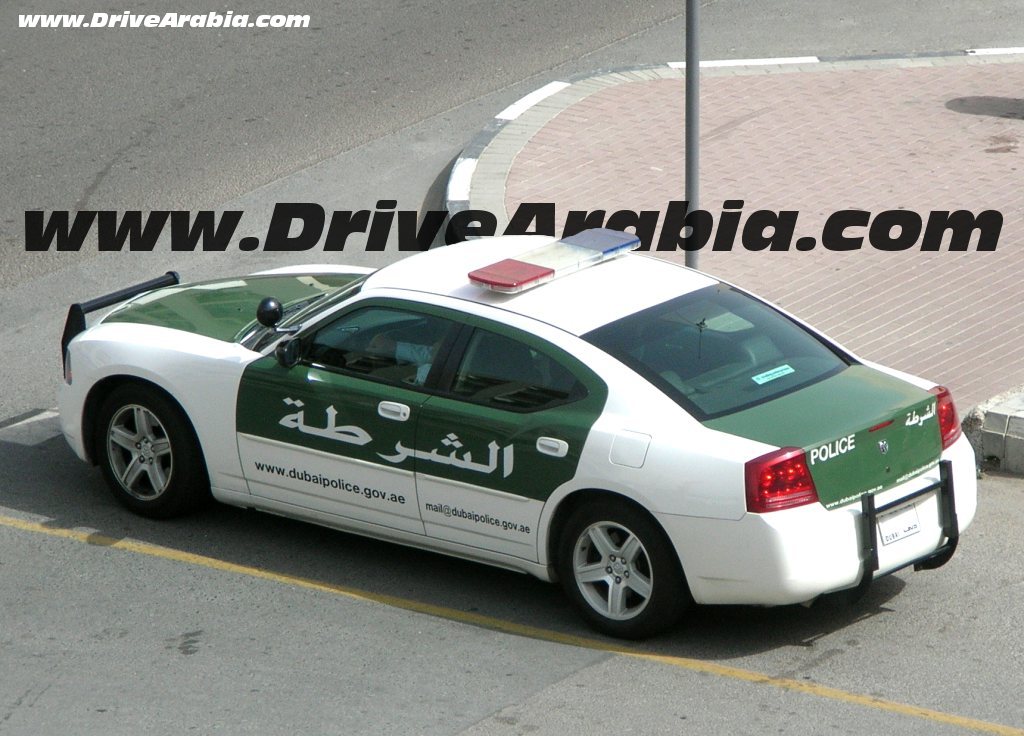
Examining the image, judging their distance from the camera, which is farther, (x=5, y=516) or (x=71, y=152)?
(x=71, y=152)

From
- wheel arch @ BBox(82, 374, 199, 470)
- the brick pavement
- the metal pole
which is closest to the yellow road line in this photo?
wheel arch @ BBox(82, 374, 199, 470)

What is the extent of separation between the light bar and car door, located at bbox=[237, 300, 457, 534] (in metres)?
0.29

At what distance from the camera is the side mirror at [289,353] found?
7355 millimetres

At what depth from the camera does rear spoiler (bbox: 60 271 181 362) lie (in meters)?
8.39

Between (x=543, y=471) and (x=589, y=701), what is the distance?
3.32ft

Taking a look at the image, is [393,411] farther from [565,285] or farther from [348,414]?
[565,285]

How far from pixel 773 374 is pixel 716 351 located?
265mm

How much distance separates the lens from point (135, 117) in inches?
576

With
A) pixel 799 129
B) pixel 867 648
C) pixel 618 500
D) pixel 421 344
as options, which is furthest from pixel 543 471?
pixel 799 129

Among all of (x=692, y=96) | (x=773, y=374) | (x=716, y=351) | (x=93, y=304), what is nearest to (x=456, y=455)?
(x=716, y=351)

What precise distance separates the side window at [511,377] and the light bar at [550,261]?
10.2 inches

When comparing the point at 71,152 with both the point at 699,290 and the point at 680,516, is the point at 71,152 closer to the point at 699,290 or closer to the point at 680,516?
the point at 699,290

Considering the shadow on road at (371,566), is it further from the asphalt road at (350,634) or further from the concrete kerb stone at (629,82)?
the concrete kerb stone at (629,82)

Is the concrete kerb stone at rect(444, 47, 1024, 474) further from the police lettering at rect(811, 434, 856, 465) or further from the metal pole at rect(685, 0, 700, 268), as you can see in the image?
the police lettering at rect(811, 434, 856, 465)
